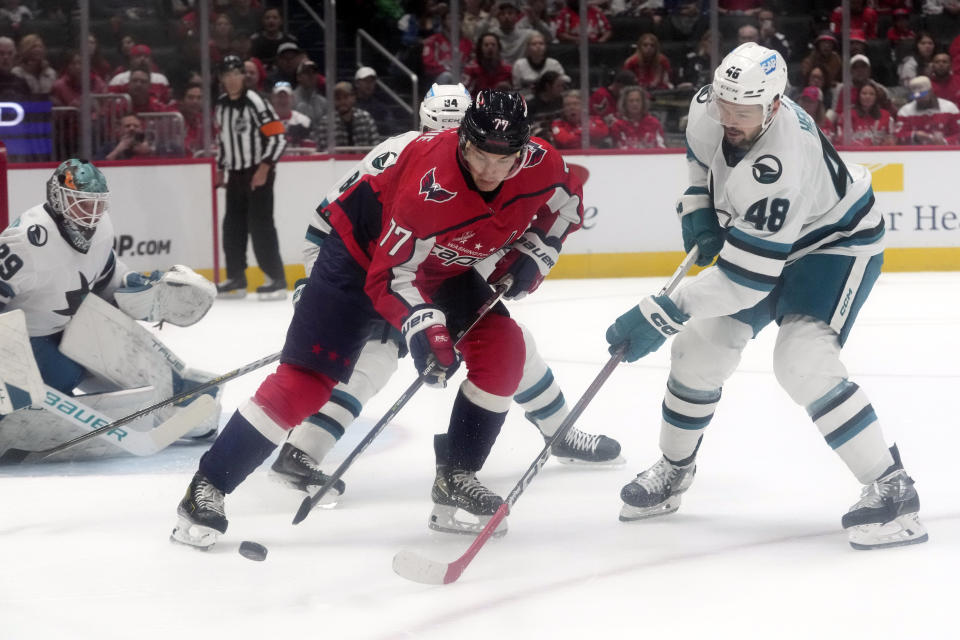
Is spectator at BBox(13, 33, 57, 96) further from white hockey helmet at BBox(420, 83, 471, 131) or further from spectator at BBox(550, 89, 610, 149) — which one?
white hockey helmet at BBox(420, 83, 471, 131)

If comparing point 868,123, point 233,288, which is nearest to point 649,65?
point 868,123

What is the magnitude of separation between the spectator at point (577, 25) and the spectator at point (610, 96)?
26 cm

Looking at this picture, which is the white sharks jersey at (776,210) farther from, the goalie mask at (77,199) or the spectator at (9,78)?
the spectator at (9,78)

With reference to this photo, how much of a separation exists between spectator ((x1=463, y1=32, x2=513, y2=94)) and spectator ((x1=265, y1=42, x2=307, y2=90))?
102 cm

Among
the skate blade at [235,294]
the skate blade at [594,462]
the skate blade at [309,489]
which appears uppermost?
the skate blade at [309,489]

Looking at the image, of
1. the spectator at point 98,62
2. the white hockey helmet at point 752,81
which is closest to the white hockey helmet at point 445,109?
the white hockey helmet at point 752,81

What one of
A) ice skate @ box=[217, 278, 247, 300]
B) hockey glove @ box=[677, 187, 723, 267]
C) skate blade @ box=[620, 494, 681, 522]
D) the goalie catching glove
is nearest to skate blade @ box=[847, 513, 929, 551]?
skate blade @ box=[620, 494, 681, 522]

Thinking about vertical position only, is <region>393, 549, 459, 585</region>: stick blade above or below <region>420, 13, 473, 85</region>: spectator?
below

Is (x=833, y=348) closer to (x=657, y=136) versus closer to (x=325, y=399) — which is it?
(x=325, y=399)

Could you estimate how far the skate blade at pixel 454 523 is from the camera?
2.80 metres

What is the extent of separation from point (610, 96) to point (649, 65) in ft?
1.12

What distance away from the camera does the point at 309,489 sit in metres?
3.10

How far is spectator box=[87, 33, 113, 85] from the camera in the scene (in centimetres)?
688

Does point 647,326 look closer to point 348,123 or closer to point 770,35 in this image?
point 348,123
